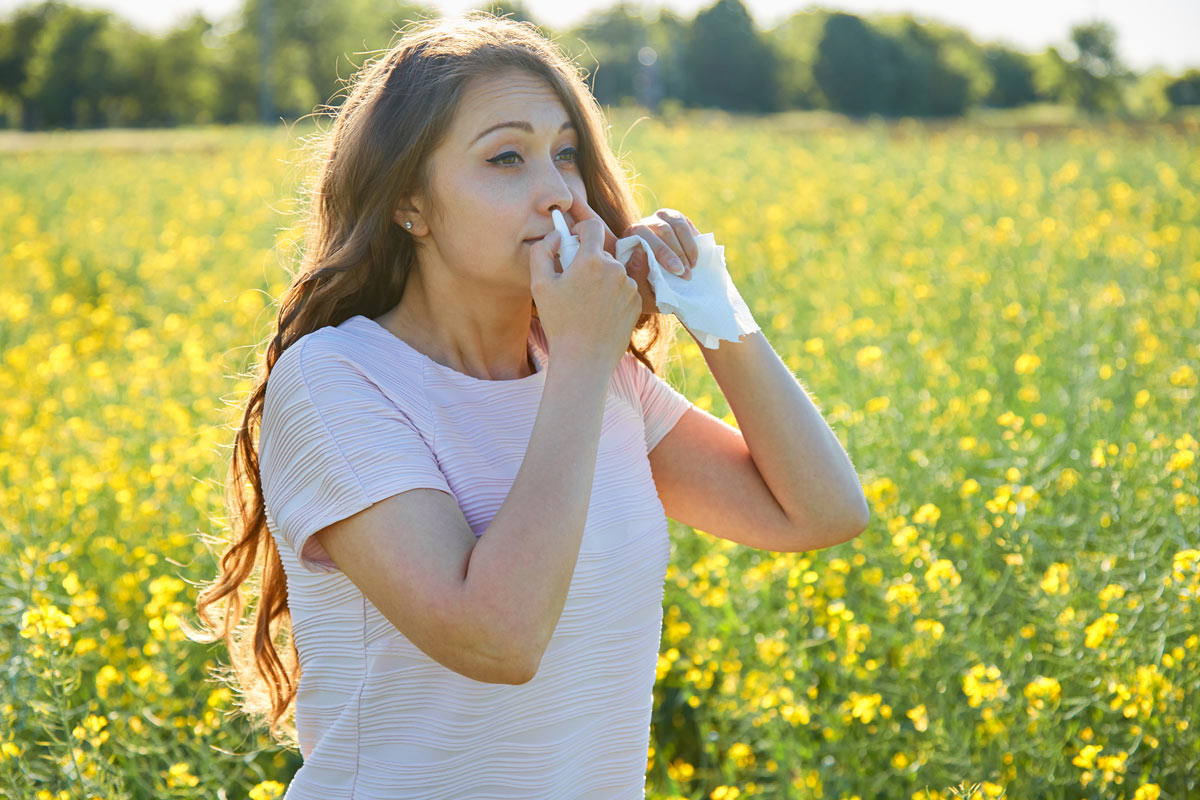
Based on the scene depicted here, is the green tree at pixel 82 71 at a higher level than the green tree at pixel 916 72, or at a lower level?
lower

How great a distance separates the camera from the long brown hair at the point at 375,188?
1394mm

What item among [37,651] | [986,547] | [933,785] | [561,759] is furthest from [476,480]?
[986,547]

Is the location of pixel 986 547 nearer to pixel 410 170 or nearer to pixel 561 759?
pixel 561 759

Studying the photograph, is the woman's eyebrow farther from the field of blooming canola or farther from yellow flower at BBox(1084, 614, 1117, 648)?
yellow flower at BBox(1084, 614, 1117, 648)

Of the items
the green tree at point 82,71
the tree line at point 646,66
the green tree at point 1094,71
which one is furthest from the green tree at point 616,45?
the green tree at point 82,71

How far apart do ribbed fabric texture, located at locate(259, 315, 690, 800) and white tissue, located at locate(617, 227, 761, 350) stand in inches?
9.0

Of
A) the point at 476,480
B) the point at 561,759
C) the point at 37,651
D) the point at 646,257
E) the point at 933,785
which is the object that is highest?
the point at 646,257

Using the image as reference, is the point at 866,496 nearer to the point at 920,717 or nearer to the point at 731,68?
the point at 920,717

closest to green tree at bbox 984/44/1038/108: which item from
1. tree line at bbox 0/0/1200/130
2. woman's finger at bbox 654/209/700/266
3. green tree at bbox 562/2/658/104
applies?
tree line at bbox 0/0/1200/130

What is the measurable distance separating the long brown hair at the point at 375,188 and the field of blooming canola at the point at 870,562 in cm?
29

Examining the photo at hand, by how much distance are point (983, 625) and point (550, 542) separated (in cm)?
165

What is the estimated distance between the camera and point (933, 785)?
2.07m

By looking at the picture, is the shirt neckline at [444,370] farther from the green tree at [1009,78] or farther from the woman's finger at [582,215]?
the green tree at [1009,78]

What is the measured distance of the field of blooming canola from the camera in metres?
1.98
